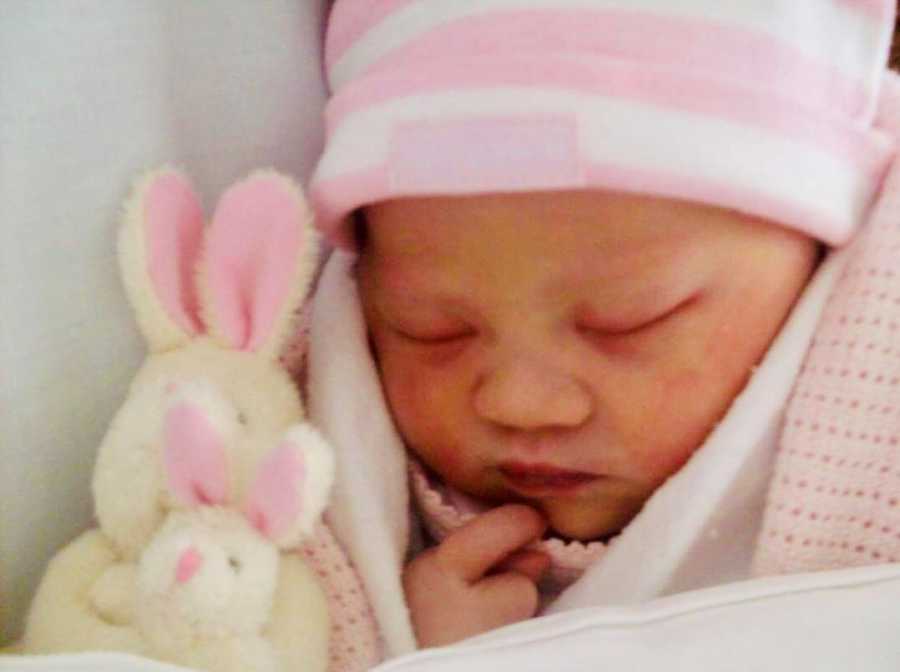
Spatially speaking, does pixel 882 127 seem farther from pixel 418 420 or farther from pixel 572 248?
pixel 418 420

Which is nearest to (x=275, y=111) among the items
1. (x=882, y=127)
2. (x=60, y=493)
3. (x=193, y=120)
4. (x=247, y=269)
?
(x=193, y=120)

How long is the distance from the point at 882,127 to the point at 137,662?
0.57 metres

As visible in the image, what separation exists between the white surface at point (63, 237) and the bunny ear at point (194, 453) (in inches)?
4.2

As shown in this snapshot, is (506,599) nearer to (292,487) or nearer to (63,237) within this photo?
(292,487)

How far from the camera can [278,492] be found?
2.04 ft

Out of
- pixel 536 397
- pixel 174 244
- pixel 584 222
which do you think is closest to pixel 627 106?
pixel 584 222

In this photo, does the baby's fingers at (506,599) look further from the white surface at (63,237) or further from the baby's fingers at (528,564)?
the white surface at (63,237)

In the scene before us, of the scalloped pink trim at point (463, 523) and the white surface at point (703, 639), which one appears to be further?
the scalloped pink trim at point (463, 523)

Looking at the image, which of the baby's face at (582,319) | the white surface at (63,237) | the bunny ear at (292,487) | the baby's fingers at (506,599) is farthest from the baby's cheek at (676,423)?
the white surface at (63,237)

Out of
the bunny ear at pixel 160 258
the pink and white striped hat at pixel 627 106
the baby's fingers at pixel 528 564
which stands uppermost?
the pink and white striped hat at pixel 627 106

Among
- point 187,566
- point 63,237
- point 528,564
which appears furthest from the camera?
point 528,564

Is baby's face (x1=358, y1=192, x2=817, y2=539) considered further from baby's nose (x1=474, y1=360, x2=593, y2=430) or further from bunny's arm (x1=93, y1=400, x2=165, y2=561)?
bunny's arm (x1=93, y1=400, x2=165, y2=561)

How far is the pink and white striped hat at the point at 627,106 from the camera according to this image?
0.68 m

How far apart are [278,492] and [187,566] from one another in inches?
2.4
